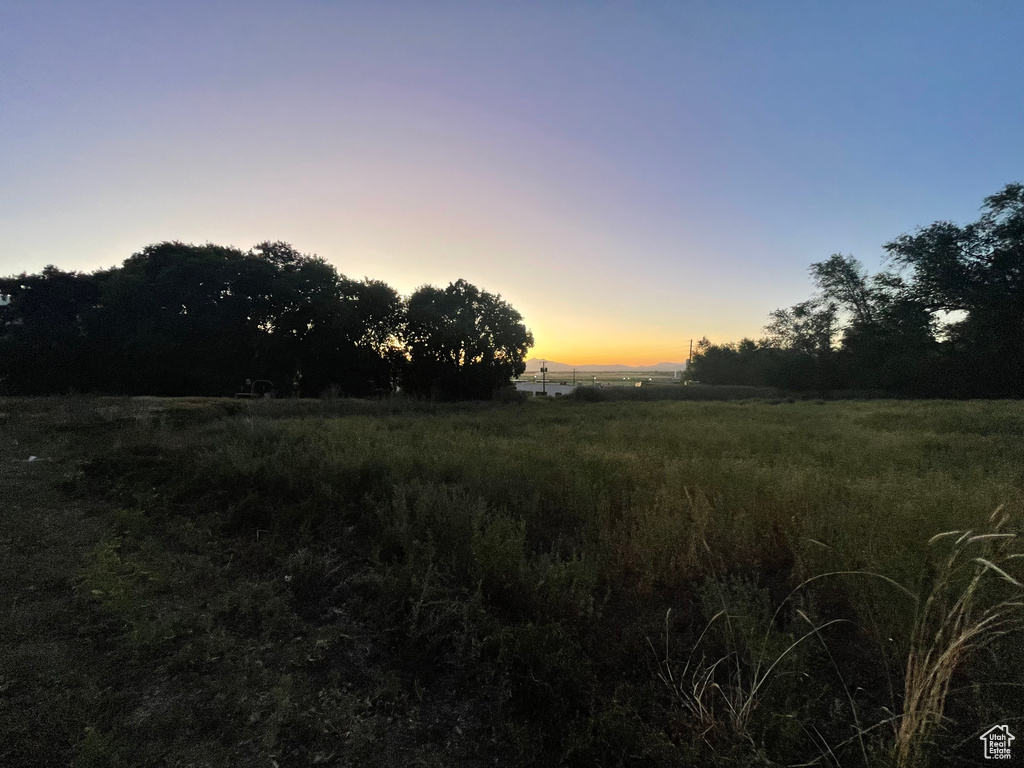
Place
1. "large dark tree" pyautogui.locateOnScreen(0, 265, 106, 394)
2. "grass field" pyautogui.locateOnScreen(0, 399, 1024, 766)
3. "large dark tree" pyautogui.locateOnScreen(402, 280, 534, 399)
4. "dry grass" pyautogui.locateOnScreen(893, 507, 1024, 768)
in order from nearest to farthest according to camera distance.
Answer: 1. "dry grass" pyautogui.locateOnScreen(893, 507, 1024, 768)
2. "grass field" pyautogui.locateOnScreen(0, 399, 1024, 766)
3. "large dark tree" pyautogui.locateOnScreen(0, 265, 106, 394)
4. "large dark tree" pyautogui.locateOnScreen(402, 280, 534, 399)

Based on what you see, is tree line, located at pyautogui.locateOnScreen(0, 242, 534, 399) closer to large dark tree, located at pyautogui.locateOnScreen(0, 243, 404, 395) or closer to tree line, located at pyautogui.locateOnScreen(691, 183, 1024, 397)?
large dark tree, located at pyautogui.locateOnScreen(0, 243, 404, 395)

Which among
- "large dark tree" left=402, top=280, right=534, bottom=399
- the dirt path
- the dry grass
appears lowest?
the dirt path

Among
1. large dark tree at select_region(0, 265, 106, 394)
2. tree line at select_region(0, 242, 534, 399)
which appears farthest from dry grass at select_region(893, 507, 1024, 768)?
large dark tree at select_region(0, 265, 106, 394)

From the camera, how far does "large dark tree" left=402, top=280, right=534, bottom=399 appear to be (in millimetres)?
29453

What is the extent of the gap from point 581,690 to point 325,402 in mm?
18340

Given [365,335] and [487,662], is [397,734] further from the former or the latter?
[365,335]

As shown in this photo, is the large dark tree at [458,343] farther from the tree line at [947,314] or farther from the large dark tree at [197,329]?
the tree line at [947,314]

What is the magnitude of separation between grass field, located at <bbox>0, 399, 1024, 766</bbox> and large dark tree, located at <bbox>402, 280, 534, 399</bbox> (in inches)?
919

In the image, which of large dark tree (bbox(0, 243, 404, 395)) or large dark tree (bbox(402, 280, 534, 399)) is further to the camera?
large dark tree (bbox(402, 280, 534, 399))

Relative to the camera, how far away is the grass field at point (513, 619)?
2.03 meters

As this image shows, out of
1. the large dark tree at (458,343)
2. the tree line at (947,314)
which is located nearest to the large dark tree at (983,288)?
the tree line at (947,314)

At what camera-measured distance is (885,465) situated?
6551 millimetres

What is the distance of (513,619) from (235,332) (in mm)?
30919

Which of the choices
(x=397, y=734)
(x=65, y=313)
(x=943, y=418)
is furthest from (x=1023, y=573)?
(x=65, y=313)
